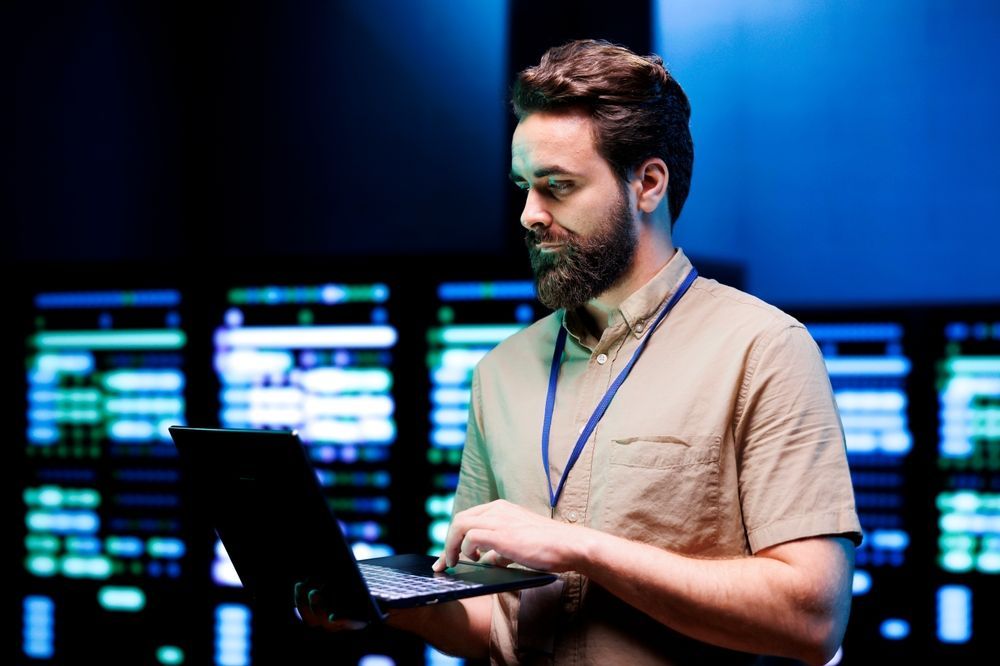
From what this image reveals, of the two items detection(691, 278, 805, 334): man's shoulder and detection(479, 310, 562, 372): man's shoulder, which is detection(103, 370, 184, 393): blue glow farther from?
detection(691, 278, 805, 334): man's shoulder

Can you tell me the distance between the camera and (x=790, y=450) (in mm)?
1243

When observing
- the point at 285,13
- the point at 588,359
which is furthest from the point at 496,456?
the point at 285,13

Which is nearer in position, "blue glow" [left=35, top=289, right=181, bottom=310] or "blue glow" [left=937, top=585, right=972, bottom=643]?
"blue glow" [left=937, top=585, right=972, bottom=643]

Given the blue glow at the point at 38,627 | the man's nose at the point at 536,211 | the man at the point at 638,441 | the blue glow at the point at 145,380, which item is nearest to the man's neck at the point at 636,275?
the man at the point at 638,441

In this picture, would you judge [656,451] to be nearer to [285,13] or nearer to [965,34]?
[965,34]

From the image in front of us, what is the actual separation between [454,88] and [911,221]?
4.64ft

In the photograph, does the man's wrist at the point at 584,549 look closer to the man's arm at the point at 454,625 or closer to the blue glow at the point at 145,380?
the man's arm at the point at 454,625

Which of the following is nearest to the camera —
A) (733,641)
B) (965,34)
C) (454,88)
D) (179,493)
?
(733,641)

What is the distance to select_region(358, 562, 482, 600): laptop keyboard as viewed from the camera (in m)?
1.16

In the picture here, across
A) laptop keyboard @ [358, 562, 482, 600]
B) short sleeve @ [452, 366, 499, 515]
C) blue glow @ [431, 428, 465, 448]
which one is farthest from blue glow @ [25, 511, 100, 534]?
laptop keyboard @ [358, 562, 482, 600]

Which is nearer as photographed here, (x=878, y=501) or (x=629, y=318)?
(x=629, y=318)

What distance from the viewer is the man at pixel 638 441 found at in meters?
1.22

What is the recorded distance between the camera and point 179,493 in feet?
9.98

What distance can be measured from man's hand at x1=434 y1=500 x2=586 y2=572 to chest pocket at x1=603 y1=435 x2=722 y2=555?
9cm
